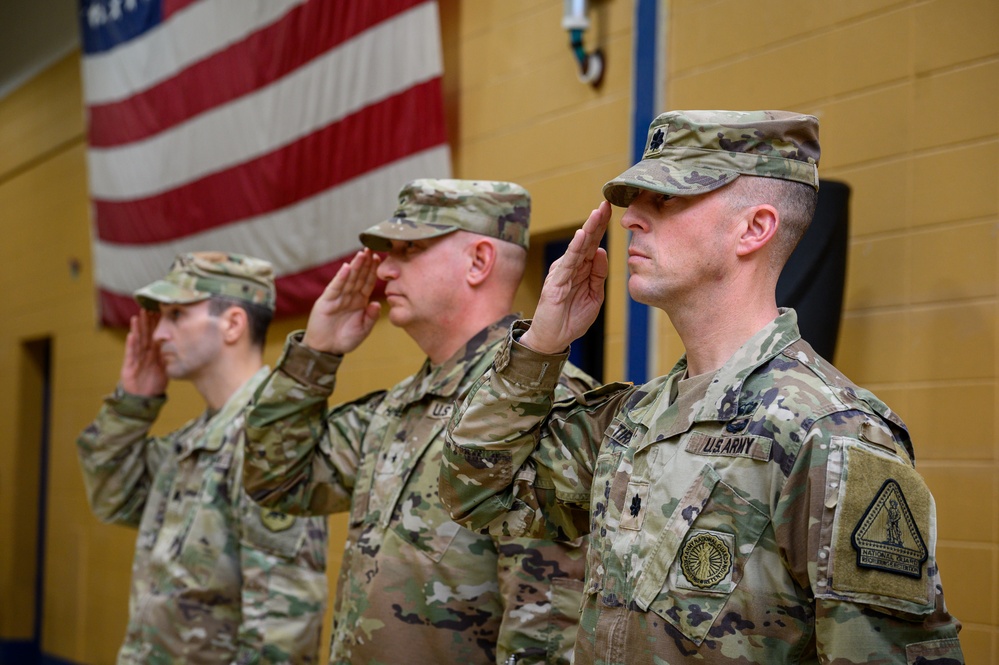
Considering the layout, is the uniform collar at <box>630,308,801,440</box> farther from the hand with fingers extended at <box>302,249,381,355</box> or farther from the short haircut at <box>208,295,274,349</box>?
the short haircut at <box>208,295,274,349</box>

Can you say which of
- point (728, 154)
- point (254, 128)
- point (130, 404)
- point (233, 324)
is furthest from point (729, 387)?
point (254, 128)

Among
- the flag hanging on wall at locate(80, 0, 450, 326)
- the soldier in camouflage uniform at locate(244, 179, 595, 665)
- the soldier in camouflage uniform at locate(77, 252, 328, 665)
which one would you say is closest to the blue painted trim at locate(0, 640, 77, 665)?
the flag hanging on wall at locate(80, 0, 450, 326)

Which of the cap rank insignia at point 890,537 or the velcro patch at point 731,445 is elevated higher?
the velcro patch at point 731,445

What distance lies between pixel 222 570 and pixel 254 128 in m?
3.01

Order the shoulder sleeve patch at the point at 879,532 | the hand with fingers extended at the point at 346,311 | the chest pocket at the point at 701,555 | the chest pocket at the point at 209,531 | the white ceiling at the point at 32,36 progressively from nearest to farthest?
the shoulder sleeve patch at the point at 879,532
the chest pocket at the point at 701,555
the hand with fingers extended at the point at 346,311
the chest pocket at the point at 209,531
the white ceiling at the point at 32,36

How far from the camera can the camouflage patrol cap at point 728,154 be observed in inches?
62.7

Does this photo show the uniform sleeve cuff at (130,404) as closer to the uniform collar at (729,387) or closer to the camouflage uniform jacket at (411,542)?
the camouflage uniform jacket at (411,542)

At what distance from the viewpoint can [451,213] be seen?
2.50 m

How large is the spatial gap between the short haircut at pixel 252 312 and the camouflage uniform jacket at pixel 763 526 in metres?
2.01

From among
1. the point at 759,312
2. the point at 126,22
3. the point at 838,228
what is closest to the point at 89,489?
the point at 838,228

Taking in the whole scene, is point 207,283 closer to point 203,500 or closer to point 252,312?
point 252,312

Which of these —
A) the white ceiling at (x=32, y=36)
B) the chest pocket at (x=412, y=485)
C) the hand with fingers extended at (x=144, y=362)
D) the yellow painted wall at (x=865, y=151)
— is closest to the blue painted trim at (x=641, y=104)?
the yellow painted wall at (x=865, y=151)

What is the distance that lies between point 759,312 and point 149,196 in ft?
17.7

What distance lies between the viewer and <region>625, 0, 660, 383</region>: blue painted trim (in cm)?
369
